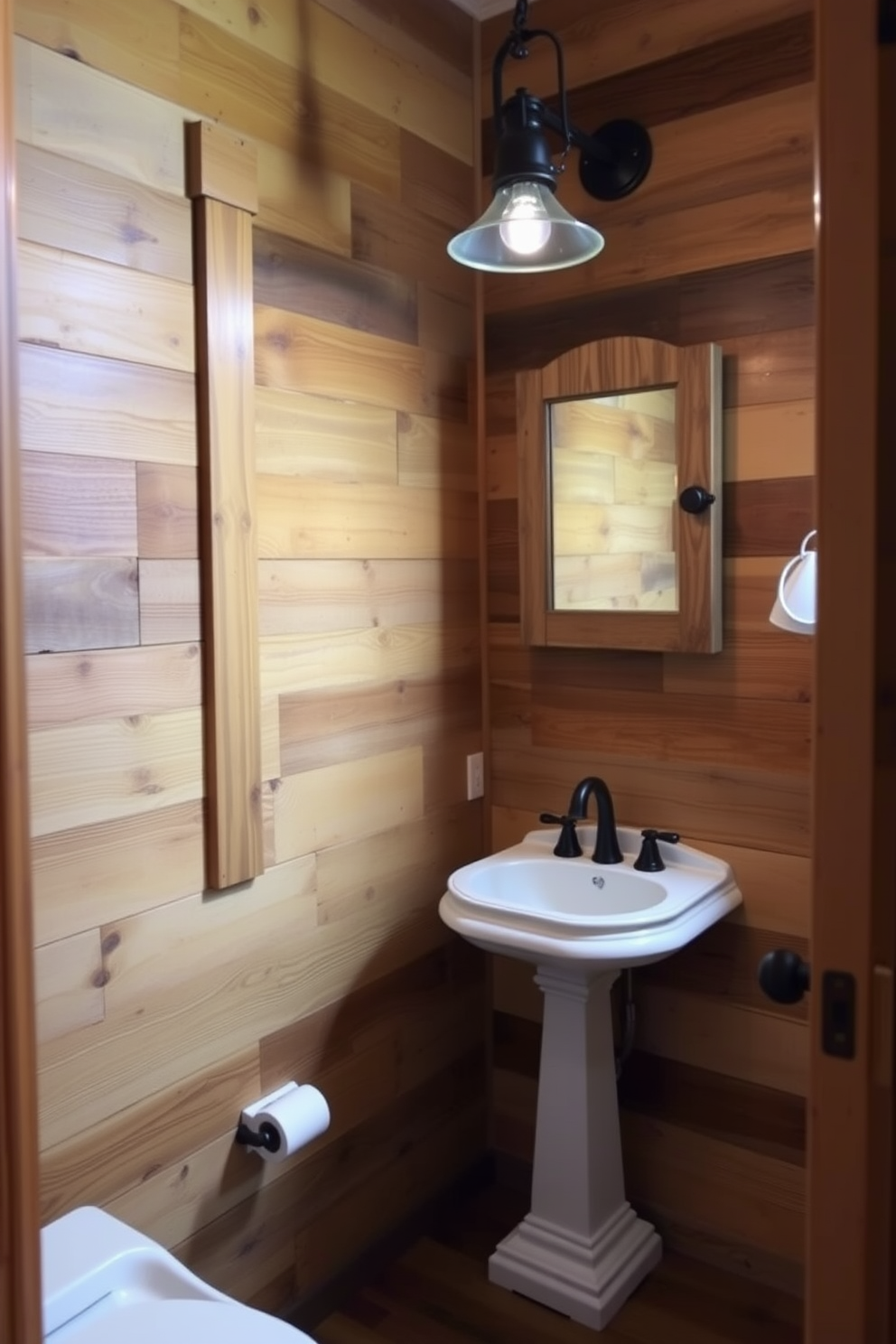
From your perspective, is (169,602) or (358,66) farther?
Result: (358,66)

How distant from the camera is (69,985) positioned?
1579mm

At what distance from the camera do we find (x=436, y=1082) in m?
2.40

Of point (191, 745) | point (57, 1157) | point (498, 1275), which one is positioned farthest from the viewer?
point (498, 1275)

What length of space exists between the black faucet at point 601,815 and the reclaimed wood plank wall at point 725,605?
0.37 feet

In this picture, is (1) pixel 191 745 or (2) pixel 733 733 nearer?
(1) pixel 191 745

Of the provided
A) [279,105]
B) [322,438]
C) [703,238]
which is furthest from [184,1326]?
[703,238]

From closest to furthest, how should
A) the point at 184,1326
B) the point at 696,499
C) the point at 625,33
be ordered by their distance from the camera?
1. the point at 184,1326
2. the point at 696,499
3. the point at 625,33

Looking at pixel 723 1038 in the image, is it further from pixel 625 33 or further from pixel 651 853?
pixel 625 33

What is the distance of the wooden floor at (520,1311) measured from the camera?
2.03 m

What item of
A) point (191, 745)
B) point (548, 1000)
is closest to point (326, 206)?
point (191, 745)

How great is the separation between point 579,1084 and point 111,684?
3.96ft

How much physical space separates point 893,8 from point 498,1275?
2.20m

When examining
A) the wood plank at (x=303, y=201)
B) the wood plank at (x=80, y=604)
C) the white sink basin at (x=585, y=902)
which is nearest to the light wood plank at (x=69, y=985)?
the wood plank at (x=80, y=604)

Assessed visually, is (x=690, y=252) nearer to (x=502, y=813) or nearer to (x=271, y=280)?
(x=271, y=280)
